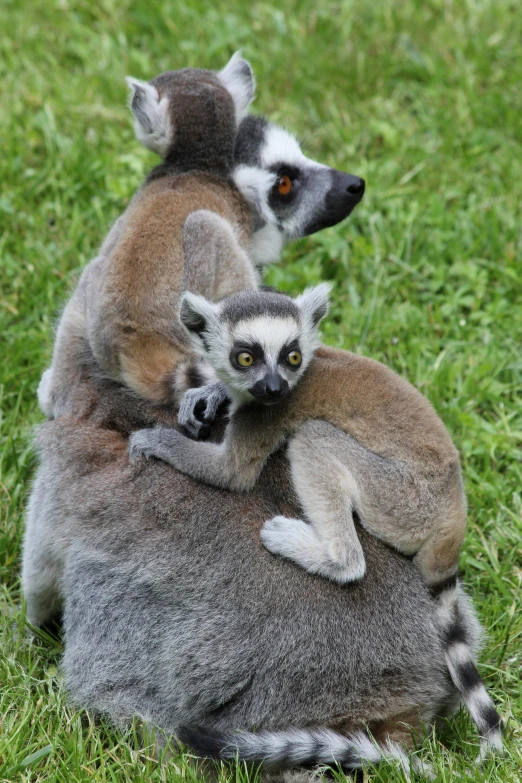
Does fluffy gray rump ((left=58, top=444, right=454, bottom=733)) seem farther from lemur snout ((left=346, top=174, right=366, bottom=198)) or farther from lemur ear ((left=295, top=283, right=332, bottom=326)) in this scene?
lemur snout ((left=346, top=174, right=366, bottom=198))

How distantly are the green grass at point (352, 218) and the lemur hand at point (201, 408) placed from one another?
1.26 metres

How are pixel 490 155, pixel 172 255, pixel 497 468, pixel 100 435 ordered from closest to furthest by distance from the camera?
pixel 100 435 < pixel 172 255 < pixel 497 468 < pixel 490 155

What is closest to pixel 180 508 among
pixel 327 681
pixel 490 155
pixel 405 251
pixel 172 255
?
pixel 327 681

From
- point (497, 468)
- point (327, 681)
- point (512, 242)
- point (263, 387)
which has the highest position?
point (512, 242)

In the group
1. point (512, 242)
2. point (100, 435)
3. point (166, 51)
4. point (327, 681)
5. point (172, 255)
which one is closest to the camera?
point (327, 681)

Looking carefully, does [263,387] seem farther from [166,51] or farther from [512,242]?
[166,51]

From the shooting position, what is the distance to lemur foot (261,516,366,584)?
379cm

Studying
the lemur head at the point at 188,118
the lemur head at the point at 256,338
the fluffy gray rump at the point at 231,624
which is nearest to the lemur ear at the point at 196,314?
the lemur head at the point at 256,338

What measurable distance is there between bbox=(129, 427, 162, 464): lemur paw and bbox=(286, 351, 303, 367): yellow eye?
2.11 ft

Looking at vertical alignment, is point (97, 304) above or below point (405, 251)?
below

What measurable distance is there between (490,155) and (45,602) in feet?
15.2

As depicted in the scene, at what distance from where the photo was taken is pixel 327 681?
12.4 ft

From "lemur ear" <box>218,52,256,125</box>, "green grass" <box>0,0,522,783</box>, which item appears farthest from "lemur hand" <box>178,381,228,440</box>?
"lemur ear" <box>218,52,256,125</box>

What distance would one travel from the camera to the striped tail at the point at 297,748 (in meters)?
3.64
